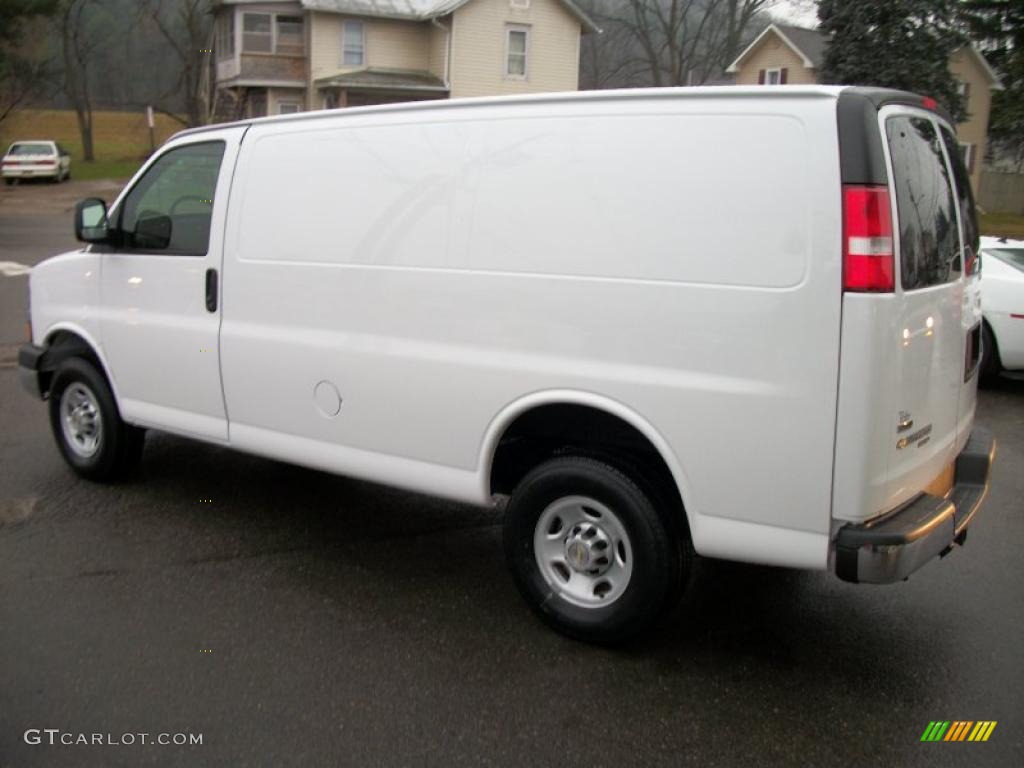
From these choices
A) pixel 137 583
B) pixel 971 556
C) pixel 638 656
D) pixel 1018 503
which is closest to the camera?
pixel 638 656

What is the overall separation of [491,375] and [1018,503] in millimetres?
3751

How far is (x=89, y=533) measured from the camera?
5105mm

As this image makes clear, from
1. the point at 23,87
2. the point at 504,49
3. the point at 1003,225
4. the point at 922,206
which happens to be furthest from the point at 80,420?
the point at 23,87

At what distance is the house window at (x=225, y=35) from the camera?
39625mm

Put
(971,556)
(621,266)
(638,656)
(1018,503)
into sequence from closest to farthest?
(621,266) → (638,656) → (971,556) → (1018,503)

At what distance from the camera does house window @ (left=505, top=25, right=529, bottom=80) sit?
38.2 meters

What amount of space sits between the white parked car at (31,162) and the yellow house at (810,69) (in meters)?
28.0

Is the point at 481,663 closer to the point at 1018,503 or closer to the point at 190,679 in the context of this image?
the point at 190,679

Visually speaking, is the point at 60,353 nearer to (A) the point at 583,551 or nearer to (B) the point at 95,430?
(B) the point at 95,430

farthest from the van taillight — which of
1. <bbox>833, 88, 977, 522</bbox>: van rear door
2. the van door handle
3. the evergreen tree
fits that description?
the evergreen tree

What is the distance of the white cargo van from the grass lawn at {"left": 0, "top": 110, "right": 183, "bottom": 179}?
41143 millimetres

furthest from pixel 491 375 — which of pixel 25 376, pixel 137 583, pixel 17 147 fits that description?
pixel 17 147

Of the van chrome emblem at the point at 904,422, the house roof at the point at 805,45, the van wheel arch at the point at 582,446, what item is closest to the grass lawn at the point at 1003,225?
the house roof at the point at 805,45

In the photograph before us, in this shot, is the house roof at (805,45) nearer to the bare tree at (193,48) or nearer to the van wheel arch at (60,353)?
the bare tree at (193,48)
